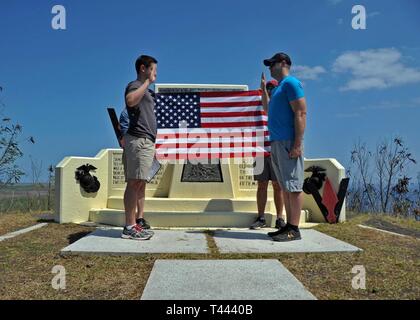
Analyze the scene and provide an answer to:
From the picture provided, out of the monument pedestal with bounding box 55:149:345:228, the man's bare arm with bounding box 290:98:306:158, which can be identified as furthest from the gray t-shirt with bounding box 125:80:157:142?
the monument pedestal with bounding box 55:149:345:228

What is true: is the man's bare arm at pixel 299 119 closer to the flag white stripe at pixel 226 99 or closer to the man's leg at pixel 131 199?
the man's leg at pixel 131 199

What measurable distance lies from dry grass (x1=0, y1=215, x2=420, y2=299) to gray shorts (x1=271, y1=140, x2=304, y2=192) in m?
0.76

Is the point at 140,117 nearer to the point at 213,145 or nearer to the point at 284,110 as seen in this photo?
the point at 284,110

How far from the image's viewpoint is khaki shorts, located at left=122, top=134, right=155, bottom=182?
4055 millimetres

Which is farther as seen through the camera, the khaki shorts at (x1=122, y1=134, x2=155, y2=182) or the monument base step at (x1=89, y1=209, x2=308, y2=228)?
the monument base step at (x1=89, y1=209, x2=308, y2=228)

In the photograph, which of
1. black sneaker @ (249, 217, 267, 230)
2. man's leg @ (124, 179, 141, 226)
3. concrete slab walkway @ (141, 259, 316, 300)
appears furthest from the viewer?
black sneaker @ (249, 217, 267, 230)

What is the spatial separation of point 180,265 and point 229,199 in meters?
3.14

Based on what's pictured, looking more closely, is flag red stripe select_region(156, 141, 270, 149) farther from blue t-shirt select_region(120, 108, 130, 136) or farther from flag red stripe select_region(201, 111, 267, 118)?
blue t-shirt select_region(120, 108, 130, 136)

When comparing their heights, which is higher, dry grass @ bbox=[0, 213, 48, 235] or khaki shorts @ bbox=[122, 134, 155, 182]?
khaki shorts @ bbox=[122, 134, 155, 182]

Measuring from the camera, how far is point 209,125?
243 inches

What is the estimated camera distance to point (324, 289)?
2695mm

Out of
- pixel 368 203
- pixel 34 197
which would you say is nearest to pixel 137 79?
pixel 34 197

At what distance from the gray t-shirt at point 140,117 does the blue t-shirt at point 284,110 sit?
1250 millimetres

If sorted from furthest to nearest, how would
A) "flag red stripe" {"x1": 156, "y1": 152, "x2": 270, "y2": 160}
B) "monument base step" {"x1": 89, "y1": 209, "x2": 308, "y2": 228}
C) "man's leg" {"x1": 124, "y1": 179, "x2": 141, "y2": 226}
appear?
"flag red stripe" {"x1": 156, "y1": 152, "x2": 270, "y2": 160}
"monument base step" {"x1": 89, "y1": 209, "x2": 308, "y2": 228}
"man's leg" {"x1": 124, "y1": 179, "x2": 141, "y2": 226}
